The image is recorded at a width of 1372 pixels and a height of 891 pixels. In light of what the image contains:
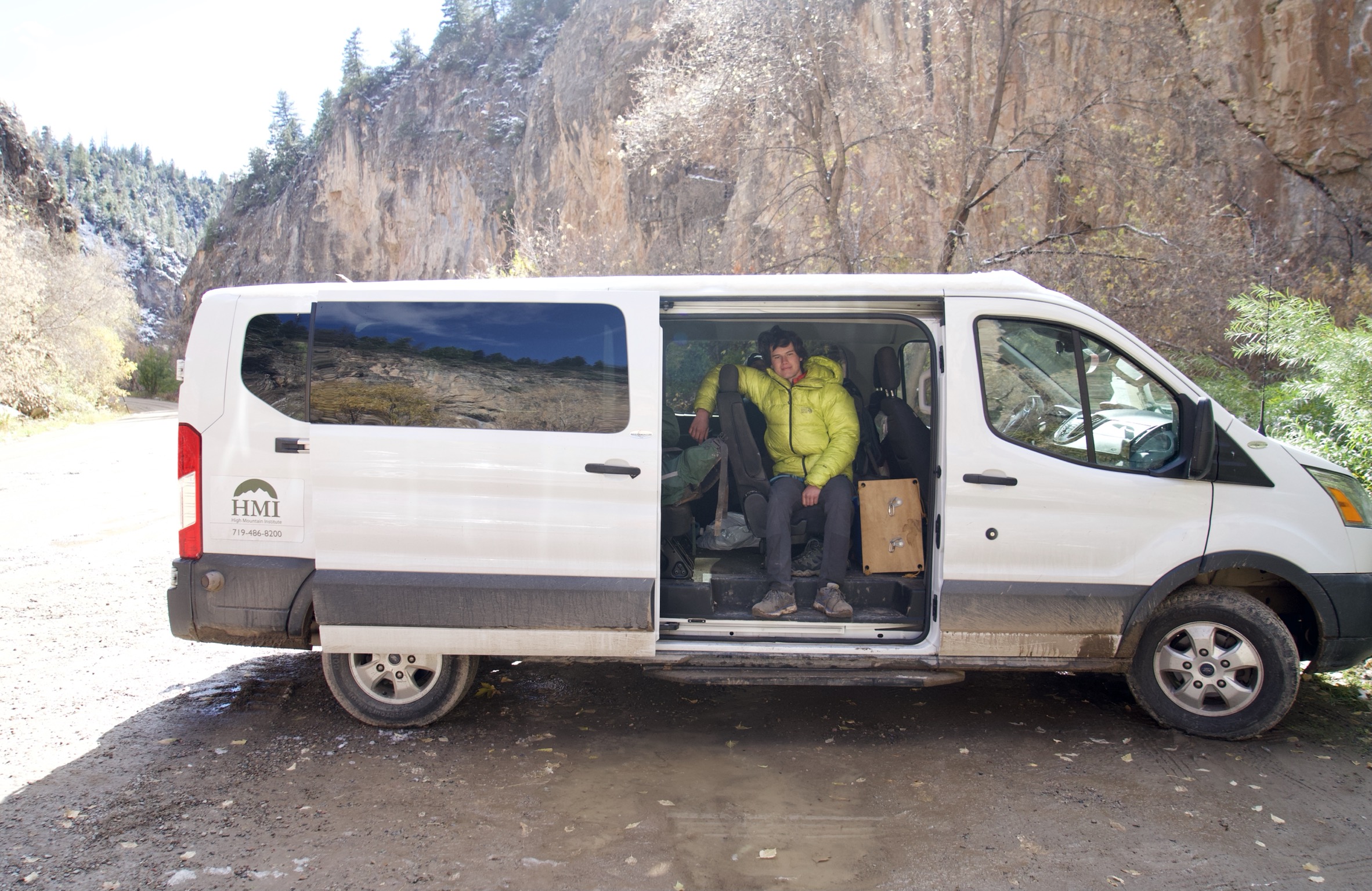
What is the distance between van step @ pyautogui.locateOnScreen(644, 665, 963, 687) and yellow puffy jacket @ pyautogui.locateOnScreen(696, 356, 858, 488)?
1.18 m

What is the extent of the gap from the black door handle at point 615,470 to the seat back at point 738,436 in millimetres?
1302

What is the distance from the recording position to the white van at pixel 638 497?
157 inches

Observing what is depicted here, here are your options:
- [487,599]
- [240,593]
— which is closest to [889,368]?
[487,599]

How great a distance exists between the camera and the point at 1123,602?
13.2 ft

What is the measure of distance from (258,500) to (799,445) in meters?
2.83

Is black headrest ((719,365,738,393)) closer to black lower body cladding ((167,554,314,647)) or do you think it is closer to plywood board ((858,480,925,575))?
plywood board ((858,480,925,575))

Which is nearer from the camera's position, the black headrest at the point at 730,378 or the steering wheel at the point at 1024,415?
the steering wheel at the point at 1024,415

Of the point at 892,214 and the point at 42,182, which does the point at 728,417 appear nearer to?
the point at 892,214

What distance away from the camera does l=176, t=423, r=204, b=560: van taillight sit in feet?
13.3

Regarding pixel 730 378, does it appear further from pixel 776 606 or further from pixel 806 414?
pixel 776 606

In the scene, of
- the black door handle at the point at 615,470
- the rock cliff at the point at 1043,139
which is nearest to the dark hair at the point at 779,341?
the black door handle at the point at 615,470

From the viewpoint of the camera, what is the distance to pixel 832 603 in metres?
4.45

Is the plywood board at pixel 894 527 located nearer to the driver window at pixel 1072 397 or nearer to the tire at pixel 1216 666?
the driver window at pixel 1072 397

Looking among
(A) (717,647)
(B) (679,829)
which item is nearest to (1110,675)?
(A) (717,647)
